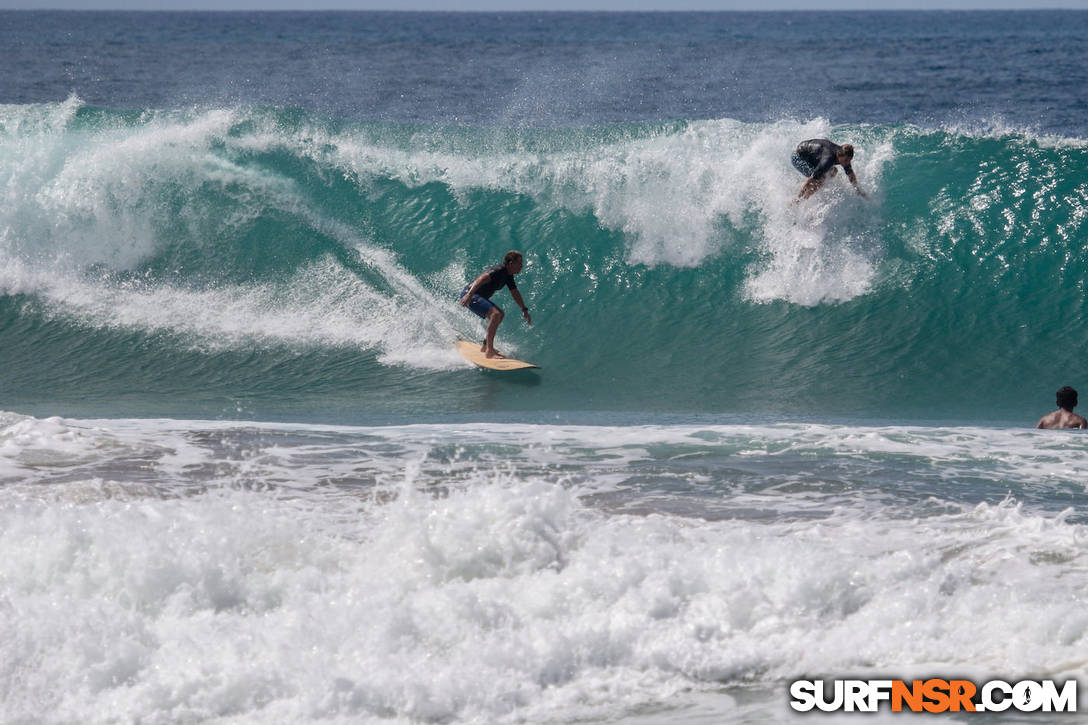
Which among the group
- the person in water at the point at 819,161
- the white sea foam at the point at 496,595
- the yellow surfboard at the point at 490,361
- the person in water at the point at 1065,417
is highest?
the person in water at the point at 819,161

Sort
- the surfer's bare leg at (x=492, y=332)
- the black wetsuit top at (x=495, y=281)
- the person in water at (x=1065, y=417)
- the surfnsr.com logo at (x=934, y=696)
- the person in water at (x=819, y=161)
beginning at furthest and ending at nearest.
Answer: the person in water at (x=819, y=161) → the black wetsuit top at (x=495, y=281) → the surfer's bare leg at (x=492, y=332) → the person in water at (x=1065, y=417) → the surfnsr.com logo at (x=934, y=696)

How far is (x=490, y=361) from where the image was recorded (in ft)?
38.5

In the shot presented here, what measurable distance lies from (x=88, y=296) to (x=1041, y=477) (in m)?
10.9

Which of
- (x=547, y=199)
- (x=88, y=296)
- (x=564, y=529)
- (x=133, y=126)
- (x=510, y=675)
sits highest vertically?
(x=133, y=126)

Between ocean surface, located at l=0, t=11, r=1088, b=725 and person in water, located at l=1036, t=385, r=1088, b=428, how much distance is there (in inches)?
16.7

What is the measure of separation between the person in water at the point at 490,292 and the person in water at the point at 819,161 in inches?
160

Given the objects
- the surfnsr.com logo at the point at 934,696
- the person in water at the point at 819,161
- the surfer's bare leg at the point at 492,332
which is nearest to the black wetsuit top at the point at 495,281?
the surfer's bare leg at the point at 492,332

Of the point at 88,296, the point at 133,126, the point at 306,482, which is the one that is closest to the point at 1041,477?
the point at 306,482

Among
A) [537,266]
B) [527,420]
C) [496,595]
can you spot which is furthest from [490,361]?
[496,595]

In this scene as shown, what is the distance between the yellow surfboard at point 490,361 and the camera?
461 inches

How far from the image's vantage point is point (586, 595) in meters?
5.60

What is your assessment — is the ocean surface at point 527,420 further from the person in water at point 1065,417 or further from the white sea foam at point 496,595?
the person in water at point 1065,417

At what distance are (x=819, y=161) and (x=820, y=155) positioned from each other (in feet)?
0.23

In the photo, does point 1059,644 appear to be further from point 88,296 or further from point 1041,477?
point 88,296
